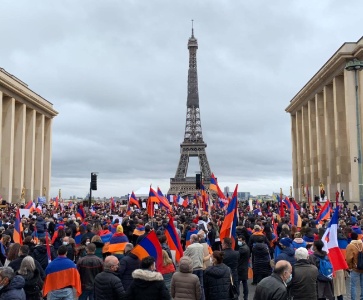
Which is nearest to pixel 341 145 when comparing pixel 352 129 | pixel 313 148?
pixel 352 129

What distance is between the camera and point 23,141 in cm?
5441

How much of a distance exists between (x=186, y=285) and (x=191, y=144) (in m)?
94.3

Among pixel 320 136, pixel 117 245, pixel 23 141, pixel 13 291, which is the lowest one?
pixel 13 291

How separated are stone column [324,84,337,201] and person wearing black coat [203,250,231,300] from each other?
4234 centimetres

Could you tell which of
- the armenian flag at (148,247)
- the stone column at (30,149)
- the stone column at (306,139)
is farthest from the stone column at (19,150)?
the armenian flag at (148,247)

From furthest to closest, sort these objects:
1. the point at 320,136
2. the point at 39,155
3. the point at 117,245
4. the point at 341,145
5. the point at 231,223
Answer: the point at 39,155, the point at 320,136, the point at 341,145, the point at 231,223, the point at 117,245

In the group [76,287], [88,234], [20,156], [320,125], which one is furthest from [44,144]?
[76,287]

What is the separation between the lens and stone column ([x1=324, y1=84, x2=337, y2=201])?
4803cm

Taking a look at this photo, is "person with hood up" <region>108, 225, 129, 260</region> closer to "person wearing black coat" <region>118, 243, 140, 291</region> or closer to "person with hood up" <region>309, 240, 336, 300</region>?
"person wearing black coat" <region>118, 243, 140, 291</region>

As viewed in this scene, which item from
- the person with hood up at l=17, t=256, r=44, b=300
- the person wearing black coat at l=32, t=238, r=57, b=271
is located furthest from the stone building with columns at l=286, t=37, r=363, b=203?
the person with hood up at l=17, t=256, r=44, b=300

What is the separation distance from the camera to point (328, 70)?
47125 millimetres

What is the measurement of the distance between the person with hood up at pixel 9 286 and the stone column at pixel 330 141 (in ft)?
146

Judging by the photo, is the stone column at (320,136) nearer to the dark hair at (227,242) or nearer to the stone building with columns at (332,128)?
the stone building with columns at (332,128)

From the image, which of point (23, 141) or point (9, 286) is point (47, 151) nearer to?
point (23, 141)
